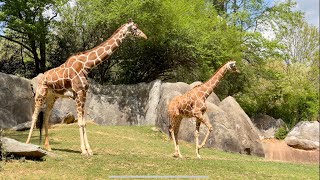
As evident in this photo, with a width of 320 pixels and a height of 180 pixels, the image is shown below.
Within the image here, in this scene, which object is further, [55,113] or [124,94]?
[124,94]

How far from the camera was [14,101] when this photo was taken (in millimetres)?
20344

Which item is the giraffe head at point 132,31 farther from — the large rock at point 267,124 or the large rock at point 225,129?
the large rock at point 267,124

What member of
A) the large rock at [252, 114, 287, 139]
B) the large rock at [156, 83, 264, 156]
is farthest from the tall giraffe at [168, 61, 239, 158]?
the large rock at [252, 114, 287, 139]

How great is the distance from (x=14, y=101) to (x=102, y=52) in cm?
1019

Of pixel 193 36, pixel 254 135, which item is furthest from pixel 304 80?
pixel 254 135

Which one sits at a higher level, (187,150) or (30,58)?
(30,58)

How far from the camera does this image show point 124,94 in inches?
959

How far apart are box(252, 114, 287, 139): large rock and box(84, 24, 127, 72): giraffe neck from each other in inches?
803

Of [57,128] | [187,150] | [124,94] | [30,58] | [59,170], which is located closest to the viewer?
[59,170]

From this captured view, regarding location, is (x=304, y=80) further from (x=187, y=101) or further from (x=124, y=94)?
(x=187, y=101)

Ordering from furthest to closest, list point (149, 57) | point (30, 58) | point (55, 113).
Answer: point (30, 58) < point (149, 57) < point (55, 113)

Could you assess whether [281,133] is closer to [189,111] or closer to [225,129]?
[225,129]

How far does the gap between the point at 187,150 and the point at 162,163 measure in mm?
5159

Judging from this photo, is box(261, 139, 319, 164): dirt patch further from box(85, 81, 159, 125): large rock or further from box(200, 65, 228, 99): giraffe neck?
box(200, 65, 228, 99): giraffe neck
